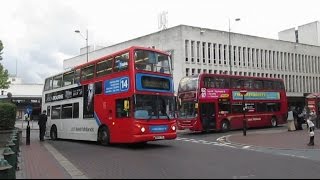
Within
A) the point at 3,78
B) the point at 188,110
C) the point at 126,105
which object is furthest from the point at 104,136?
the point at 3,78

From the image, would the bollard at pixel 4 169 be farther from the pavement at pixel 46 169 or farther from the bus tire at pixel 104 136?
the bus tire at pixel 104 136

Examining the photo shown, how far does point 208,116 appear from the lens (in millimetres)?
33656

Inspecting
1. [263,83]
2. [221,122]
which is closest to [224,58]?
[263,83]

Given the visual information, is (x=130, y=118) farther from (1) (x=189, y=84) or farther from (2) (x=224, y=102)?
(2) (x=224, y=102)

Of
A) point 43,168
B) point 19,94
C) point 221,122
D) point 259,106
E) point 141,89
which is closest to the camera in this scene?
point 43,168

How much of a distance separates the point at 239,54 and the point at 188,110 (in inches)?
1473

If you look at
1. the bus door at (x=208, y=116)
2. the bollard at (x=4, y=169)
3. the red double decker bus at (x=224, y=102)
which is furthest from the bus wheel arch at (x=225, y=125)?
the bollard at (x=4, y=169)

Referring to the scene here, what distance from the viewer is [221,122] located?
34.5 metres

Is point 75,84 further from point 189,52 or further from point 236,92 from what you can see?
point 189,52

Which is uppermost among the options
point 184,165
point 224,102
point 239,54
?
point 239,54

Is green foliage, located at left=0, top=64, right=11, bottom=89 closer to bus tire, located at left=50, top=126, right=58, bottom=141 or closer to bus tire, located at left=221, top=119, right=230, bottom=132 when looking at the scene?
bus tire, located at left=50, top=126, right=58, bottom=141

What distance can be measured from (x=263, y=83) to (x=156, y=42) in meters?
28.8

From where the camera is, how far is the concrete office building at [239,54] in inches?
2438

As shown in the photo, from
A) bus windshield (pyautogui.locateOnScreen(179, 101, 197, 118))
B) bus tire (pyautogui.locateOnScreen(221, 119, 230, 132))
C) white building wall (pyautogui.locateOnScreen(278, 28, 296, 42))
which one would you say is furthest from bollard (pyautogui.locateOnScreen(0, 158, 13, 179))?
white building wall (pyautogui.locateOnScreen(278, 28, 296, 42))
